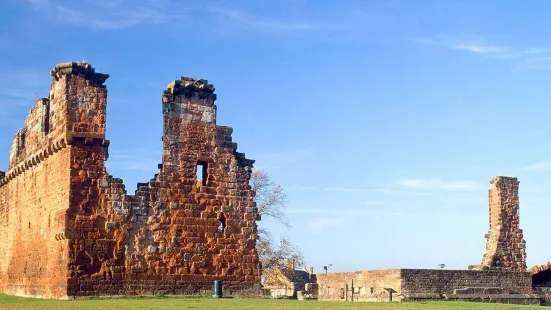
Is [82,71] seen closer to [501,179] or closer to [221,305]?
[221,305]

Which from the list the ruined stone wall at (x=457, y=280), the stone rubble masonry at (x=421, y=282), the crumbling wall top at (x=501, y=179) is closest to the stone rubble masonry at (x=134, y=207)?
the stone rubble masonry at (x=421, y=282)

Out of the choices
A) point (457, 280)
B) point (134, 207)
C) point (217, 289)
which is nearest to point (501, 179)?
point (457, 280)

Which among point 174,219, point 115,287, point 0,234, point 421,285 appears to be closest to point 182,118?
point 174,219

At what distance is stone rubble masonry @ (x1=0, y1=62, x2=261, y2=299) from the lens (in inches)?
826

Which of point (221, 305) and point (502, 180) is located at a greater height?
point (502, 180)

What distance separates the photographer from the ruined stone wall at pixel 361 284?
79.4 ft

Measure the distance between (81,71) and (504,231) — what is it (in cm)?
1652

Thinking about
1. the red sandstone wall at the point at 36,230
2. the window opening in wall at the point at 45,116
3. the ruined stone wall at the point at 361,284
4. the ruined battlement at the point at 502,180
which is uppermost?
the window opening in wall at the point at 45,116

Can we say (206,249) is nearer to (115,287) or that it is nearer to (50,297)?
(115,287)

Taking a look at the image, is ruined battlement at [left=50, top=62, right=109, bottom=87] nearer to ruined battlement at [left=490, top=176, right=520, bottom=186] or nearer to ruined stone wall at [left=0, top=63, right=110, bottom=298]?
ruined stone wall at [left=0, top=63, right=110, bottom=298]

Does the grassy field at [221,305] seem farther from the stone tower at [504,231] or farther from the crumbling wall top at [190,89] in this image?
the stone tower at [504,231]

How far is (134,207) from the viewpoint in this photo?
21766mm

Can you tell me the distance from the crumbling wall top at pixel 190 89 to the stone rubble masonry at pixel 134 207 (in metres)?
0.03

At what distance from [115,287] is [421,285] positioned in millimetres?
9468
